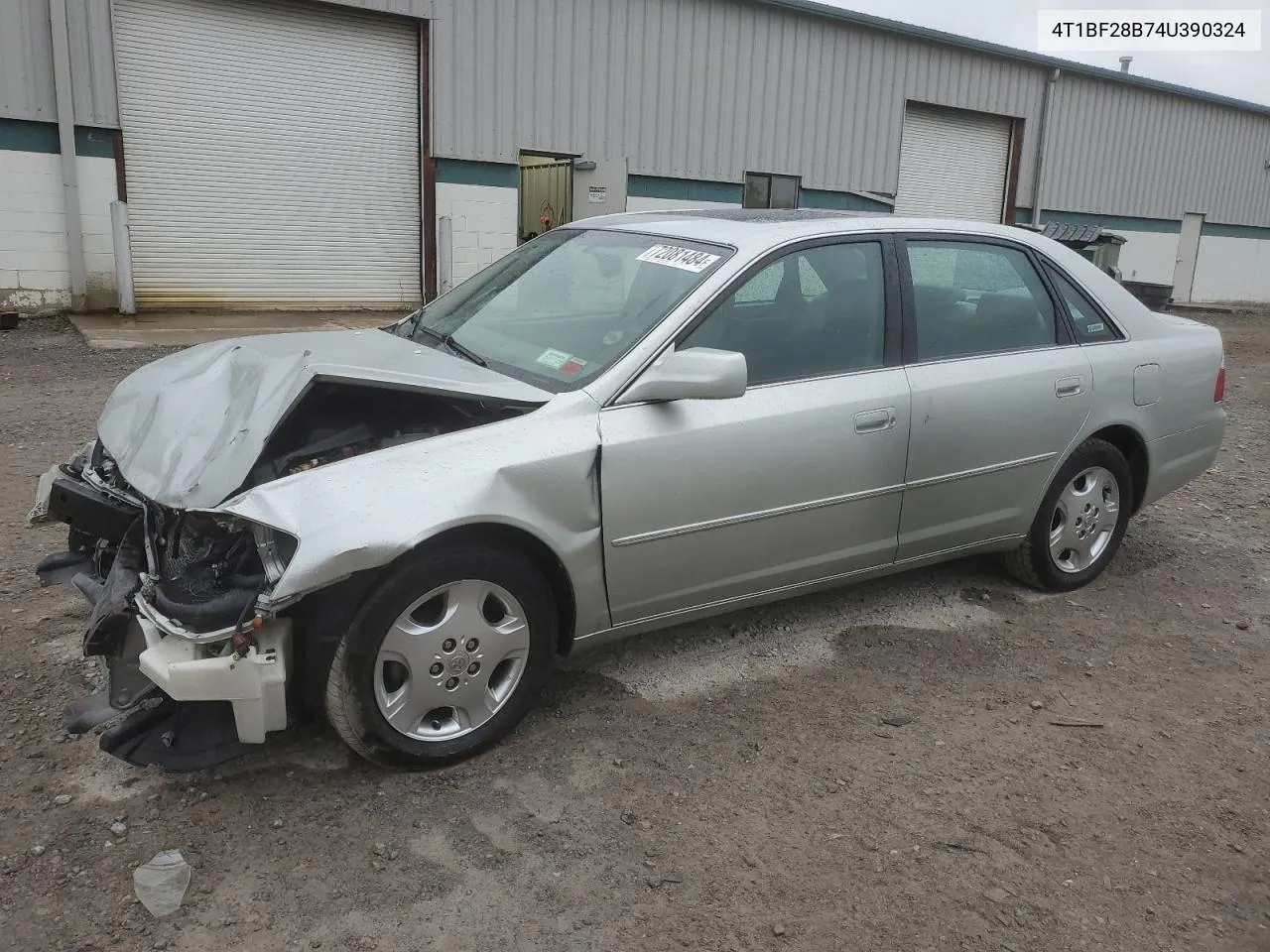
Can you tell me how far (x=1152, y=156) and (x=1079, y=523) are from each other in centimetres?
2151

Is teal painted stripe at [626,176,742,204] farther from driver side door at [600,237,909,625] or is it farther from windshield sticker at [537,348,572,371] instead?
windshield sticker at [537,348,572,371]

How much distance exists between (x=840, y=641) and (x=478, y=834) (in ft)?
6.04

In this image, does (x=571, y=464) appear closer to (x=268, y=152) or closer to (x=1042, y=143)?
(x=268, y=152)

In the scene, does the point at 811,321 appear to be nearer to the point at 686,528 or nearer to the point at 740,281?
the point at 740,281

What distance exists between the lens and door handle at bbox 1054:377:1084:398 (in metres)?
4.31

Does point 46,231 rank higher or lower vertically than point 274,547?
higher

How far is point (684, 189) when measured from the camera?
16062 millimetres

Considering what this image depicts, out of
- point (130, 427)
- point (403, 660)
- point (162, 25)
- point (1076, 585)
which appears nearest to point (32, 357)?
point (162, 25)

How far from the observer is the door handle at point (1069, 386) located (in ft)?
14.1

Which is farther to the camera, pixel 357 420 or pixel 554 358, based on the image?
pixel 554 358

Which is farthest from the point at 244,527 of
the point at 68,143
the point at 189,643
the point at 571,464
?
the point at 68,143

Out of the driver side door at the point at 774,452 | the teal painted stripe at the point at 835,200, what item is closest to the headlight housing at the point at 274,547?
the driver side door at the point at 774,452

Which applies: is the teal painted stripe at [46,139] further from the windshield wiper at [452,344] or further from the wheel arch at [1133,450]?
the wheel arch at [1133,450]

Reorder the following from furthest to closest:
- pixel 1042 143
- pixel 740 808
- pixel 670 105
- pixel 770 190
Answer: pixel 1042 143 < pixel 770 190 < pixel 670 105 < pixel 740 808
